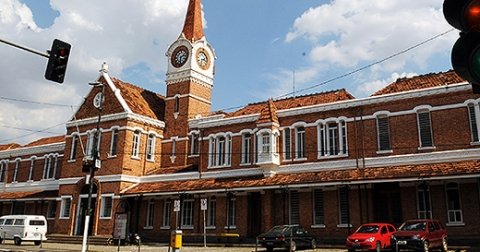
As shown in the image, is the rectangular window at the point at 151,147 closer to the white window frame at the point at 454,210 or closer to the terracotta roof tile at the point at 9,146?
the terracotta roof tile at the point at 9,146

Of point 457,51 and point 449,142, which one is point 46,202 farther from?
point 457,51

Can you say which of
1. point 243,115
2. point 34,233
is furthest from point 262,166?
point 34,233

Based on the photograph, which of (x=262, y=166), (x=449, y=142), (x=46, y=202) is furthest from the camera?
(x=46, y=202)

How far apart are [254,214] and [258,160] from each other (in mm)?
3872

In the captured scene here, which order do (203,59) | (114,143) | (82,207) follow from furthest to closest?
(203,59)
(114,143)
(82,207)

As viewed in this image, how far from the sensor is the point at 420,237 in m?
20.2

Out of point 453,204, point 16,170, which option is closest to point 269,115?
point 453,204

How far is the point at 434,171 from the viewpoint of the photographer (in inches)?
970

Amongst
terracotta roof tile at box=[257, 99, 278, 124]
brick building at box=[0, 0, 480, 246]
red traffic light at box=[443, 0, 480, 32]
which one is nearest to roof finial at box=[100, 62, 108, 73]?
brick building at box=[0, 0, 480, 246]

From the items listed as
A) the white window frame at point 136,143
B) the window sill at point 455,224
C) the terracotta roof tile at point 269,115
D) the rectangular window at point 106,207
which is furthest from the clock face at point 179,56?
the window sill at point 455,224

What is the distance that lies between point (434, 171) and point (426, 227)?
4.60m

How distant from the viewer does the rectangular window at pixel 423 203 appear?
85.3 ft

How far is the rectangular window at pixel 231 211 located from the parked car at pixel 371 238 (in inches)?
482

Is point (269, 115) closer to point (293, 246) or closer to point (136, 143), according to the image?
point (293, 246)
